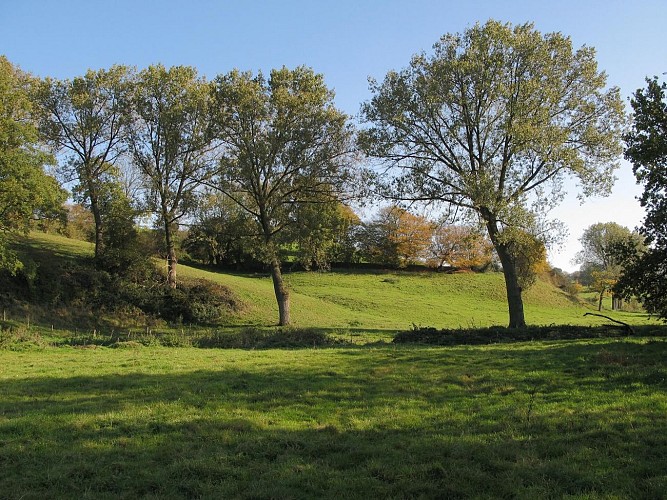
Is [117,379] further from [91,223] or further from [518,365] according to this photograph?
[91,223]

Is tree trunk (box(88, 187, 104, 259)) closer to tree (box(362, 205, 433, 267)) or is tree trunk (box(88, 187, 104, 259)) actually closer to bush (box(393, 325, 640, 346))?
bush (box(393, 325, 640, 346))

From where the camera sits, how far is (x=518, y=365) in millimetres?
14445

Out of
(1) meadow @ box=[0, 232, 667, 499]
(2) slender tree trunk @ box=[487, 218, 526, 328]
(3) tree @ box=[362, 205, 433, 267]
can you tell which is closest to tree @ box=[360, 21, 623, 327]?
(2) slender tree trunk @ box=[487, 218, 526, 328]

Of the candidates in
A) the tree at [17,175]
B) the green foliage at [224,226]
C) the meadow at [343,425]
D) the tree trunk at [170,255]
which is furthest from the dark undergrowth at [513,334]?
the tree at [17,175]

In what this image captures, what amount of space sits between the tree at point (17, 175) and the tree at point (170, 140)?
8614mm

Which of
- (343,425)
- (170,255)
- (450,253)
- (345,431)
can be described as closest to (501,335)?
(343,425)

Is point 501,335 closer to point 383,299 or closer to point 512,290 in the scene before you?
point 512,290

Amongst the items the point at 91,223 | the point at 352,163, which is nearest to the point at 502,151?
the point at 352,163

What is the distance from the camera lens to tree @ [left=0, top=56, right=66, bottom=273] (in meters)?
26.3

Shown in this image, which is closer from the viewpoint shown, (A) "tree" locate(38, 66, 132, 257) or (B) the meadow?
(B) the meadow

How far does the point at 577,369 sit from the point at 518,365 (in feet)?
5.63

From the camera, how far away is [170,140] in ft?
119

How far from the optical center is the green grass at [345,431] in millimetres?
6367

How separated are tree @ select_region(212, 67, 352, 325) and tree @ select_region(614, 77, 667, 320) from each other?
20046 mm
